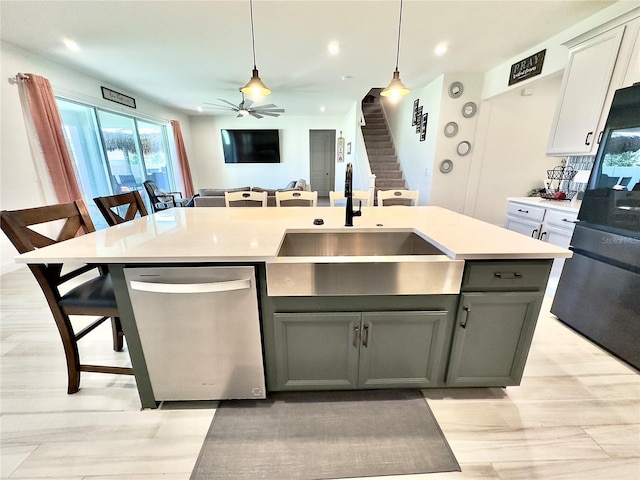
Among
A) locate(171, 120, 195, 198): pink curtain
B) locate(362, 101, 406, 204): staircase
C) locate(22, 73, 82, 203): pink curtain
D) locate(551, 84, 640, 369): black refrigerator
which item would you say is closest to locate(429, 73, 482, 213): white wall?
locate(362, 101, 406, 204): staircase

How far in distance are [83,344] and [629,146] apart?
12.7ft

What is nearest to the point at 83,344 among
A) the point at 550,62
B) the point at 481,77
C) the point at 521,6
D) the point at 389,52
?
the point at 389,52

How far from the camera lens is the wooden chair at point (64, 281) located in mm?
1180

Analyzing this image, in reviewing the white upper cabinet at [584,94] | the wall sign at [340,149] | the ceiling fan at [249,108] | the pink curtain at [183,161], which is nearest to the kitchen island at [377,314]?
the white upper cabinet at [584,94]

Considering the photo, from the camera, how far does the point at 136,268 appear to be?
1115 mm

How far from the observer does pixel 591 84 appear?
232cm

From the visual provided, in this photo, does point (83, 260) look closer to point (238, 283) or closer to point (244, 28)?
point (238, 283)

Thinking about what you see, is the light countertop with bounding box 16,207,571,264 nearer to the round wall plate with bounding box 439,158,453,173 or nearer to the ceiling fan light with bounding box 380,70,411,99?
the ceiling fan light with bounding box 380,70,411,99

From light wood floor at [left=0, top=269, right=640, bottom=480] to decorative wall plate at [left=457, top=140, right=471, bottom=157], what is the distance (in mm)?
3448

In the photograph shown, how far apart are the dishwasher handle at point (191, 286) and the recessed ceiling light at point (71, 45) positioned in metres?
3.75

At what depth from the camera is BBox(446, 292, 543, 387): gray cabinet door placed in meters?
1.23

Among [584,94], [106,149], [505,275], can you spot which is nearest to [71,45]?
[106,149]

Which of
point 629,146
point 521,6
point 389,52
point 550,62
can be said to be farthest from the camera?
point 389,52

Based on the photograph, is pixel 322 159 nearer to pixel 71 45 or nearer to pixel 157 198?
pixel 157 198
